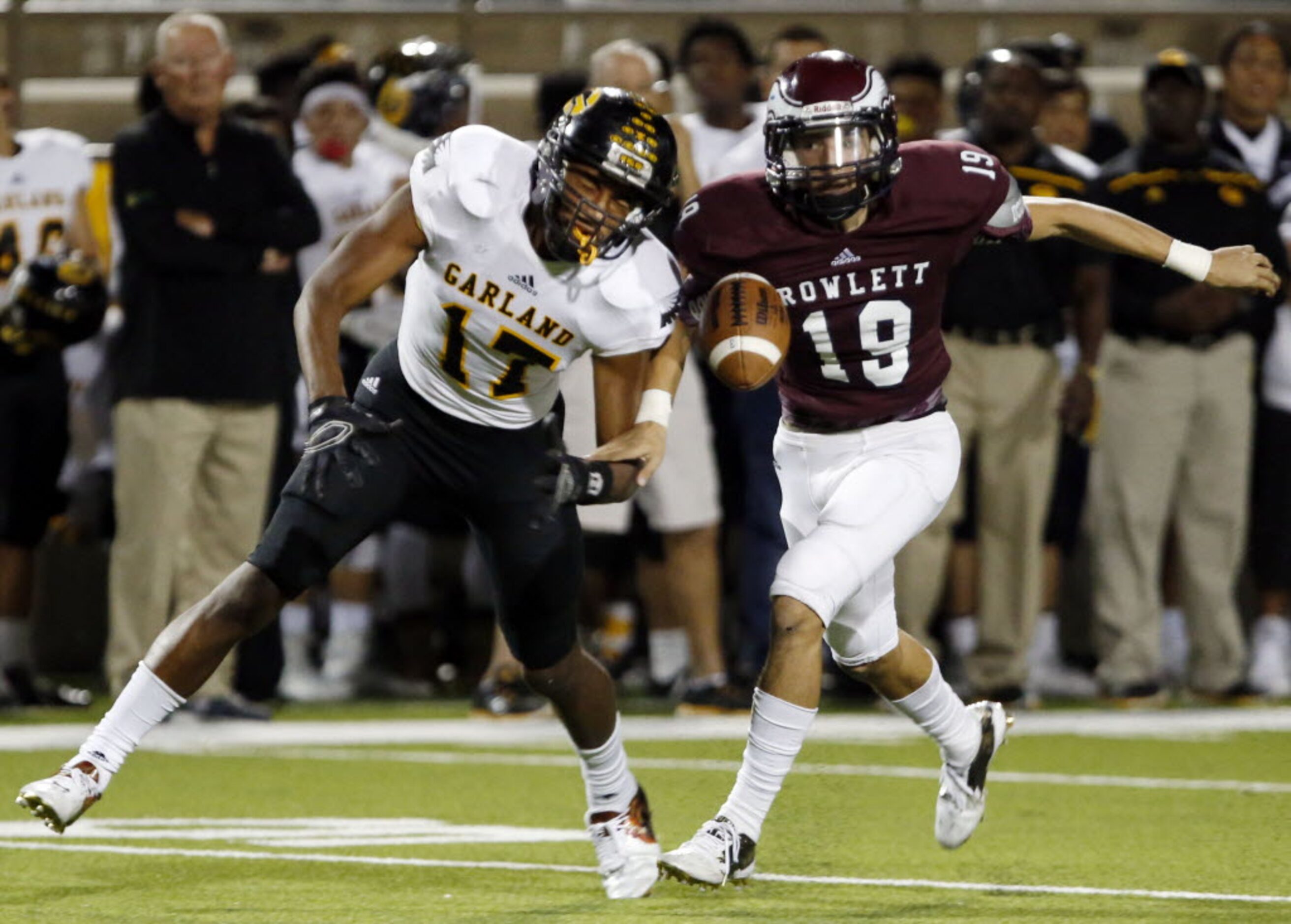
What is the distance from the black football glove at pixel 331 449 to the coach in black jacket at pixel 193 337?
286 centimetres

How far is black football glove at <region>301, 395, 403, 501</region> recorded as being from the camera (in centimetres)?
457

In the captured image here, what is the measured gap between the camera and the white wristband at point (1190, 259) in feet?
16.4

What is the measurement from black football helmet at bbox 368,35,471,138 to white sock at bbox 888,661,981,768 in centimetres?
341

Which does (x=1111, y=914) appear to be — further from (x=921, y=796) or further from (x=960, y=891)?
(x=921, y=796)

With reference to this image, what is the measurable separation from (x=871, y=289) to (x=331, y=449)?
3.99ft

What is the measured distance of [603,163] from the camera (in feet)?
14.5

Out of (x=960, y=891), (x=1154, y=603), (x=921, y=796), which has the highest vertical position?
(x=960, y=891)

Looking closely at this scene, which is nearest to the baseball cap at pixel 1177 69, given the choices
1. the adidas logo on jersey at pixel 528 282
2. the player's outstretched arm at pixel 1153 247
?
the player's outstretched arm at pixel 1153 247

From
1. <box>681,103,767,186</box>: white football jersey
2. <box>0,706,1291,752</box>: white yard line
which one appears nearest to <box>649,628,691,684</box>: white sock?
<box>0,706,1291,752</box>: white yard line

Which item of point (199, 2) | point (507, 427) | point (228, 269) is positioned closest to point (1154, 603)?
point (228, 269)

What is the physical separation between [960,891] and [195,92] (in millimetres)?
3951

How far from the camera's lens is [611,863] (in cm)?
462

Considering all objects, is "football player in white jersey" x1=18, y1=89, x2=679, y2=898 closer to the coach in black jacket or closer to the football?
the football

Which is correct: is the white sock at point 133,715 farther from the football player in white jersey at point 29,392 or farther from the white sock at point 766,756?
the football player in white jersey at point 29,392
